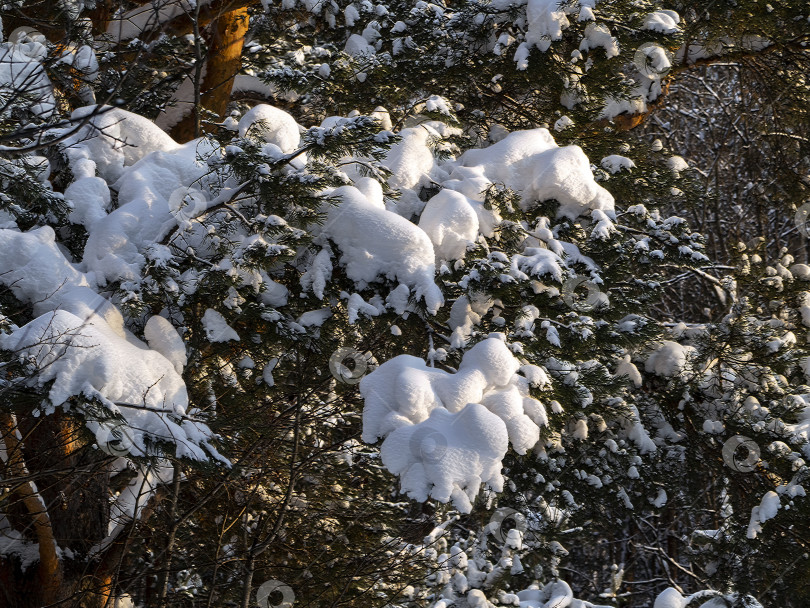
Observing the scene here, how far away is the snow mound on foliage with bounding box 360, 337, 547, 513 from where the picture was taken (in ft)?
10.0

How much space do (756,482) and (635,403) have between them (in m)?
1.17

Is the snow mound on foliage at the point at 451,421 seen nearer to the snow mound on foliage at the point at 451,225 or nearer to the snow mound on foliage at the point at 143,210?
the snow mound on foliage at the point at 451,225

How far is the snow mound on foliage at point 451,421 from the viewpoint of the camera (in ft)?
10.0

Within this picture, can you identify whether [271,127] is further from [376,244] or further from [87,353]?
[87,353]

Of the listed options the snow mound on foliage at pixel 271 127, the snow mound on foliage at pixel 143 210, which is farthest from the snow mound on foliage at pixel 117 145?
the snow mound on foliage at pixel 271 127

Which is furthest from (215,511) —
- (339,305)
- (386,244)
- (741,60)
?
(741,60)

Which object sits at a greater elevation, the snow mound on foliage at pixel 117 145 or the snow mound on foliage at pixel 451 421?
the snow mound on foliage at pixel 117 145

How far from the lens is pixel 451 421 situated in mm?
3258

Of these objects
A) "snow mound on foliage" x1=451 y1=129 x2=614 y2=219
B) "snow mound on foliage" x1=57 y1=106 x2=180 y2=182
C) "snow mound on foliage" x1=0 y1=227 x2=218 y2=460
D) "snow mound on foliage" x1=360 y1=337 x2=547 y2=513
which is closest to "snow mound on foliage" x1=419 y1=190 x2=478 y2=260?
"snow mound on foliage" x1=451 y1=129 x2=614 y2=219

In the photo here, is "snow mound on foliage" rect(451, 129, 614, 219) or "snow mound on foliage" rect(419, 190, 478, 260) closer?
"snow mound on foliage" rect(419, 190, 478, 260)

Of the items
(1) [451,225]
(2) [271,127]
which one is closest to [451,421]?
(1) [451,225]

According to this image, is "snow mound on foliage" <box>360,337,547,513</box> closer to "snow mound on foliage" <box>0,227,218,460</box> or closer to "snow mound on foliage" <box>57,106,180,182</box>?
"snow mound on foliage" <box>0,227,218,460</box>

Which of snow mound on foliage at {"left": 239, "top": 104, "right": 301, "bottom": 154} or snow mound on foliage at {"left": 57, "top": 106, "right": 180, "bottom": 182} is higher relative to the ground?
snow mound on foliage at {"left": 239, "top": 104, "right": 301, "bottom": 154}

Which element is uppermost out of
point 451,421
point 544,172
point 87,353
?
point 87,353
